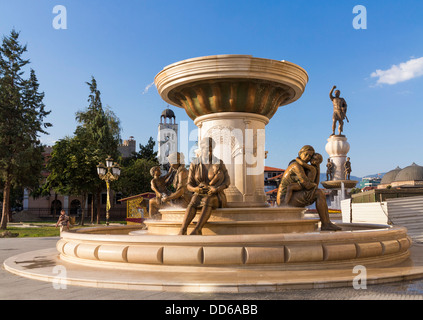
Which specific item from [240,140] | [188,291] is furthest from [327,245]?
[240,140]

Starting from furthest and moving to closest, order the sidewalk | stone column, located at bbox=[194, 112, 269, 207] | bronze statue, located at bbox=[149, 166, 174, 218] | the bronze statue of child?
bronze statue, located at bbox=[149, 166, 174, 218] < stone column, located at bbox=[194, 112, 269, 207] < the bronze statue of child < the sidewalk

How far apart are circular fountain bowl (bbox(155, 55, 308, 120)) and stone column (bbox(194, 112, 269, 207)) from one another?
0.80 ft

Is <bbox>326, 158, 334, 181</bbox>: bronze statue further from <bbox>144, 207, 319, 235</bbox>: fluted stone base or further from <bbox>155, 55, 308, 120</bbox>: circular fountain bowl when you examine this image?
<bbox>144, 207, 319, 235</bbox>: fluted stone base

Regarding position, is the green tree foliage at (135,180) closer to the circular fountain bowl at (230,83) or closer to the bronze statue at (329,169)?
the bronze statue at (329,169)

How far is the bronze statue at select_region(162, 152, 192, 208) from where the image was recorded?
31.8 ft

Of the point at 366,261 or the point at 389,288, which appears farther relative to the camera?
the point at 366,261

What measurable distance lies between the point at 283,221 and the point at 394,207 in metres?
7.61

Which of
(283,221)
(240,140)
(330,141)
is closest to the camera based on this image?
(283,221)

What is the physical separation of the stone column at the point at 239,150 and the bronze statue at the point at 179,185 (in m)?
1.19

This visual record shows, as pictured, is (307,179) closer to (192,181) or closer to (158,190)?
(192,181)

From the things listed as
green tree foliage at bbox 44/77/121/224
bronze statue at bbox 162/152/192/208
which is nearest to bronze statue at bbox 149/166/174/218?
bronze statue at bbox 162/152/192/208
